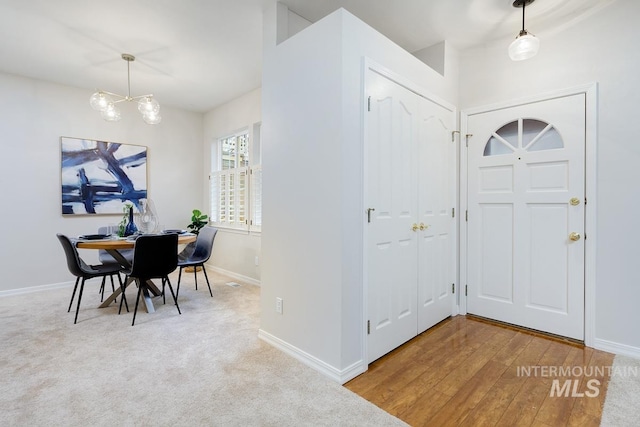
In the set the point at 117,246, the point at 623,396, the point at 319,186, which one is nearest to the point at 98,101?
the point at 117,246

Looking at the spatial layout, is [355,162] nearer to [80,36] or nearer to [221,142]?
[80,36]

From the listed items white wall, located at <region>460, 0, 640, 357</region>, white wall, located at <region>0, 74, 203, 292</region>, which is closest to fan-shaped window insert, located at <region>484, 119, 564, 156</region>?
white wall, located at <region>460, 0, 640, 357</region>

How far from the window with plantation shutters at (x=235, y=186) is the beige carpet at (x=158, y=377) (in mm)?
1837

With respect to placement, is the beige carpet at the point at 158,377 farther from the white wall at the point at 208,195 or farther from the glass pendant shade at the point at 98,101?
the glass pendant shade at the point at 98,101

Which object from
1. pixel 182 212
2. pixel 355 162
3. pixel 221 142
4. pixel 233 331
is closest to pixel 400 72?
pixel 355 162

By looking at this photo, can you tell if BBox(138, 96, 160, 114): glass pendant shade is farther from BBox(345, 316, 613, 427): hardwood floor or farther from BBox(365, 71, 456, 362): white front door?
BBox(345, 316, 613, 427): hardwood floor

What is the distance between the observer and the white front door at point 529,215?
102 inches

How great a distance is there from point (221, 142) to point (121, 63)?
2.01 m

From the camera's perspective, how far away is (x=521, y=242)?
113 inches

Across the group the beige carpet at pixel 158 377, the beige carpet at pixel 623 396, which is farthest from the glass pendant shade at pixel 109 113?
the beige carpet at pixel 623 396

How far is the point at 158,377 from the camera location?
2070 millimetres

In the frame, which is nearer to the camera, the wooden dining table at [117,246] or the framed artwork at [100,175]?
the wooden dining table at [117,246]

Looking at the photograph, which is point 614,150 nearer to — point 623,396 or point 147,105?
point 623,396

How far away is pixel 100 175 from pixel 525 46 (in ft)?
17.4
